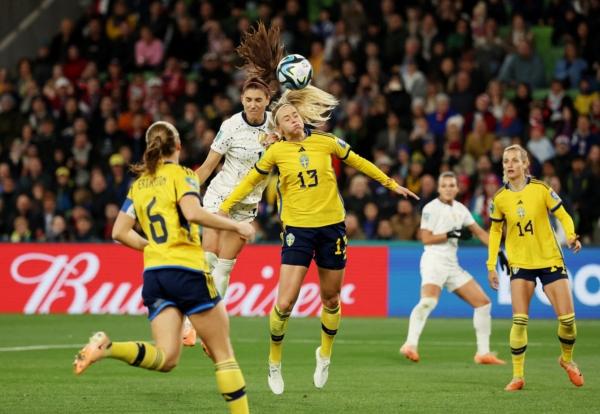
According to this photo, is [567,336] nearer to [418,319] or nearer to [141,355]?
[418,319]

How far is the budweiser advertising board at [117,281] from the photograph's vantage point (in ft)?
65.4

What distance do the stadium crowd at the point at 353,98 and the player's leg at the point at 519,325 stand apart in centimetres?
830

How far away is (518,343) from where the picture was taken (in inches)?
454

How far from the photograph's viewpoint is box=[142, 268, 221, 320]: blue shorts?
8.29 meters

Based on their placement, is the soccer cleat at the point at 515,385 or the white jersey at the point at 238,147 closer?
the soccer cleat at the point at 515,385

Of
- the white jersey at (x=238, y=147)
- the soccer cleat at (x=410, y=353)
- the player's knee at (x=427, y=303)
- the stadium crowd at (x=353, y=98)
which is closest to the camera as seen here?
the white jersey at (x=238, y=147)

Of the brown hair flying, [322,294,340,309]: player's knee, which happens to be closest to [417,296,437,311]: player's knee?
[322,294,340,309]: player's knee

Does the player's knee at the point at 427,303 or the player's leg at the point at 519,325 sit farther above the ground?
the player's leg at the point at 519,325

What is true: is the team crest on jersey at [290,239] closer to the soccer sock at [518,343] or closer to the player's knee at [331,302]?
the player's knee at [331,302]

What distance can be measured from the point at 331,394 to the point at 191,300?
3102mm

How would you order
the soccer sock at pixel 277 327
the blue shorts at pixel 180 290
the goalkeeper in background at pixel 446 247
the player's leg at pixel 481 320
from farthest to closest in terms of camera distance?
the goalkeeper in background at pixel 446 247 → the player's leg at pixel 481 320 → the soccer sock at pixel 277 327 → the blue shorts at pixel 180 290

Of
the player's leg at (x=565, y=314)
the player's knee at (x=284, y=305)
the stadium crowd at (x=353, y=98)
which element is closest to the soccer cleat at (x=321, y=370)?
the player's knee at (x=284, y=305)

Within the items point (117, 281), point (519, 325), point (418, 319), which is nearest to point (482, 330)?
point (418, 319)

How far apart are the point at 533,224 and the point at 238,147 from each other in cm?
303
